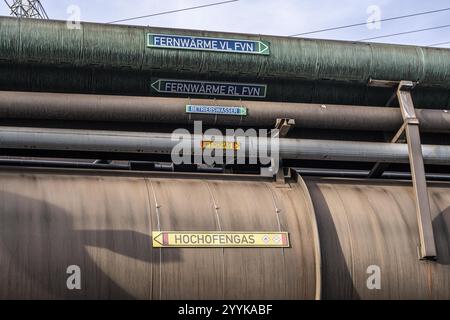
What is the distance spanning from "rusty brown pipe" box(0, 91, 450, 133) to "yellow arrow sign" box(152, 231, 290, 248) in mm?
1996

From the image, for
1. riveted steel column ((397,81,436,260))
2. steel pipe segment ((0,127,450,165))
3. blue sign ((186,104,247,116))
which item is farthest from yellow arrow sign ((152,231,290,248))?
riveted steel column ((397,81,436,260))

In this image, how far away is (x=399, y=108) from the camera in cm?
1099

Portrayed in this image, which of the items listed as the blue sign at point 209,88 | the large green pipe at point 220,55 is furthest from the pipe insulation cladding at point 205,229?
the large green pipe at point 220,55

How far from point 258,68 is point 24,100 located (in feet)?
12.8

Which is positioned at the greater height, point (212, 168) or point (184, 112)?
point (184, 112)

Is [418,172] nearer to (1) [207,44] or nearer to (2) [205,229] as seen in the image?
(2) [205,229]

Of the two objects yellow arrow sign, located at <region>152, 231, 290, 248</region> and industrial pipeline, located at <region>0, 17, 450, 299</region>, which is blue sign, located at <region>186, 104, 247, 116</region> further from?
yellow arrow sign, located at <region>152, 231, 290, 248</region>

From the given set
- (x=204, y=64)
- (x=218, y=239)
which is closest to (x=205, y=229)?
(x=218, y=239)

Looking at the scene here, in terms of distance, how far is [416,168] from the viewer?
34.1ft

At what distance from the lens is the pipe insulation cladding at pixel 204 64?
980 centimetres

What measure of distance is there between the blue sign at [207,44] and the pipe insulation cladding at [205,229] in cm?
216

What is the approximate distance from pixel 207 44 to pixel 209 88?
77 cm
